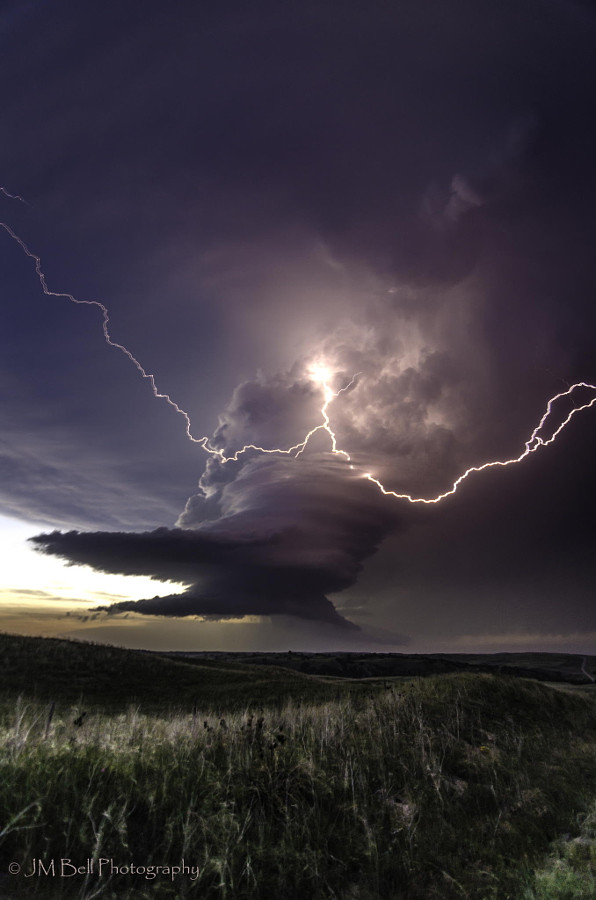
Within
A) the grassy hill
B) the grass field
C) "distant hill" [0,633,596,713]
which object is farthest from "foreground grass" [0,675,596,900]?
the grassy hill

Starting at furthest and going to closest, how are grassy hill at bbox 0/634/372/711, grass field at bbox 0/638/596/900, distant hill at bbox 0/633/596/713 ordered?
1. grassy hill at bbox 0/634/372/711
2. distant hill at bbox 0/633/596/713
3. grass field at bbox 0/638/596/900

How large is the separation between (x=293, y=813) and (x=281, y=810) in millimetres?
220

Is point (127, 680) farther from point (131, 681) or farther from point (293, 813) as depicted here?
point (293, 813)

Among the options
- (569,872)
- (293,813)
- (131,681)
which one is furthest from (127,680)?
(569,872)

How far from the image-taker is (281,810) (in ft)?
20.3

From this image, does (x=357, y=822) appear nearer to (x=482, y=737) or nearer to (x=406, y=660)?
(x=482, y=737)

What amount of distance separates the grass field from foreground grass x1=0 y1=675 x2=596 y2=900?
0.07 ft

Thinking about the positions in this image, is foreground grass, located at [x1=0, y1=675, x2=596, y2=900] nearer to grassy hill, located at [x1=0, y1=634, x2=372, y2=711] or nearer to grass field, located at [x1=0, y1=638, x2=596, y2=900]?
grass field, located at [x1=0, y1=638, x2=596, y2=900]

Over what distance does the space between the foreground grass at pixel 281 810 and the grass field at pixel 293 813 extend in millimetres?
22

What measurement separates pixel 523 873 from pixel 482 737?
7436 millimetres

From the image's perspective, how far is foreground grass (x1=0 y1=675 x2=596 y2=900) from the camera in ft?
15.8

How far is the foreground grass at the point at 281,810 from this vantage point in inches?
190

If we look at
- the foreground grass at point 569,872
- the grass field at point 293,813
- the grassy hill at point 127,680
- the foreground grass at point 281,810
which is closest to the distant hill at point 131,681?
the grassy hill at point 127,680

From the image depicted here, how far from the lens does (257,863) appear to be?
5.07m
